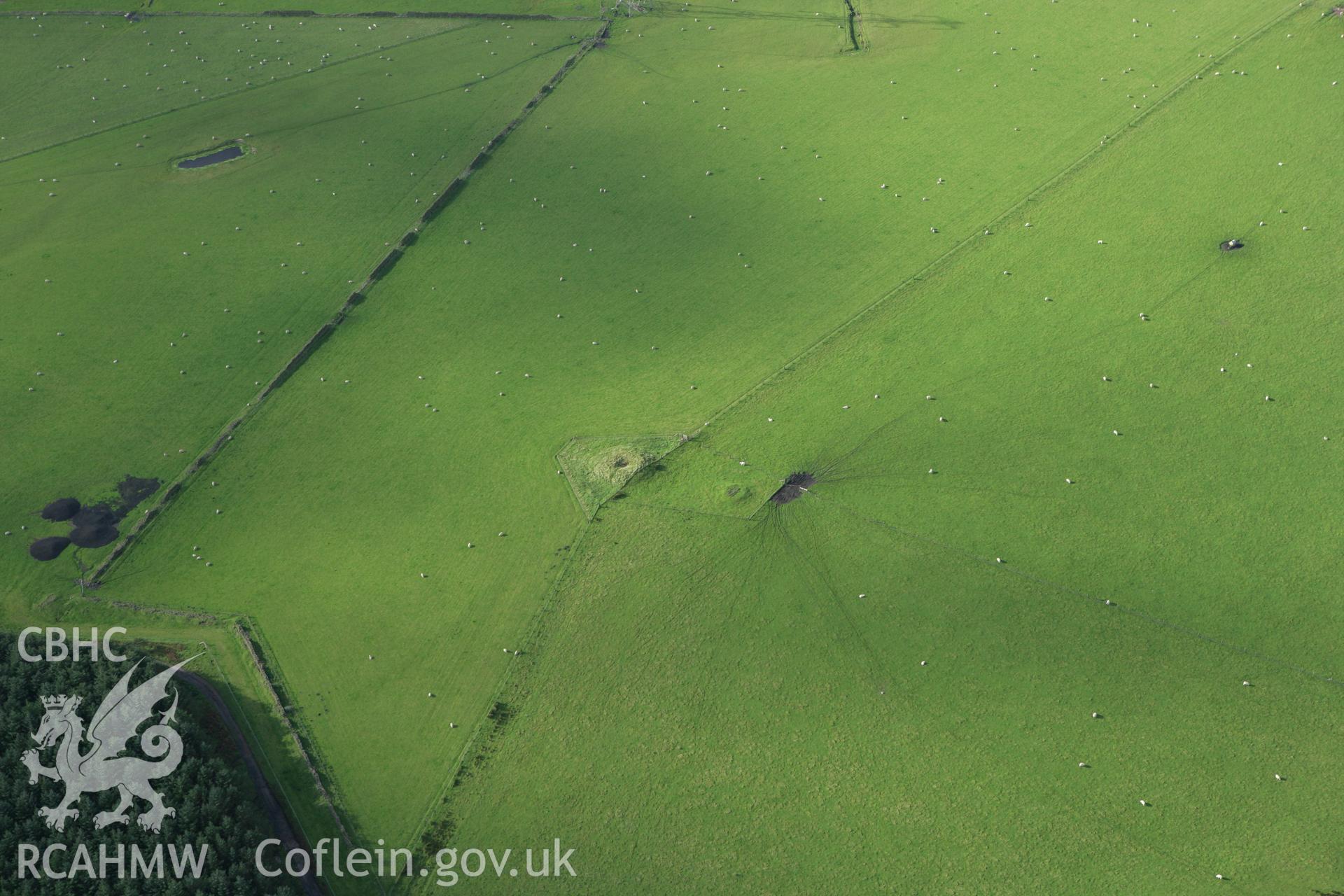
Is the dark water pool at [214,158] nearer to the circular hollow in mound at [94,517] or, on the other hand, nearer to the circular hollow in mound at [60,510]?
the circular hollow in mound at [60,510]

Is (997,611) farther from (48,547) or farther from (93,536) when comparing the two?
(48,547)

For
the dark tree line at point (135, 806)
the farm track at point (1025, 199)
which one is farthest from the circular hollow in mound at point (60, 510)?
the farm track at point (1025, 199)

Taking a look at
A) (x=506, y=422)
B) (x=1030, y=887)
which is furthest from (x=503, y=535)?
(x=1030, y=887)

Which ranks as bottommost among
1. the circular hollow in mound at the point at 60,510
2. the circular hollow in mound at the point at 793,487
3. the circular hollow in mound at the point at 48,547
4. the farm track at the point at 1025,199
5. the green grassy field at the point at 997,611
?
the green grassy field at the point at 997,611

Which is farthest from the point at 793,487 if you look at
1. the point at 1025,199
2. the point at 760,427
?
the point at 1025,199

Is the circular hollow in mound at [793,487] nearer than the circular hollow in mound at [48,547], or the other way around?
the circular hollow in mound at [793,487]

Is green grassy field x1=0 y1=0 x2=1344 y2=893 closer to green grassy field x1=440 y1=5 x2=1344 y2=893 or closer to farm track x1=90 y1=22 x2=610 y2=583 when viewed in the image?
green grassy field x1=440 y1=5 x2=1344 y2=893
